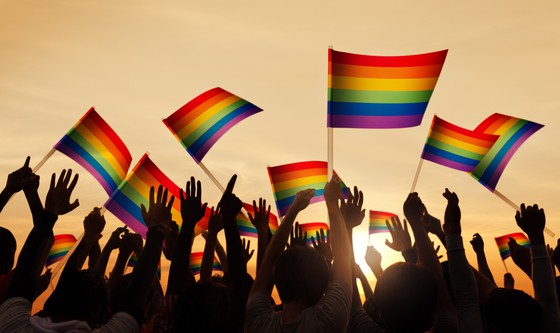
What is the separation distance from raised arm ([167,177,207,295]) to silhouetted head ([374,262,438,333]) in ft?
5.33

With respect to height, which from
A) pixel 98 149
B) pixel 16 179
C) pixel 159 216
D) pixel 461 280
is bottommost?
pixel 461 280

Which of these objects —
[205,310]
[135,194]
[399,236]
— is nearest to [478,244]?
[399,236]

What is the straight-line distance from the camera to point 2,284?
13.6 ft

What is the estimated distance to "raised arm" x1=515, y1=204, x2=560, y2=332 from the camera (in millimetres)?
3770

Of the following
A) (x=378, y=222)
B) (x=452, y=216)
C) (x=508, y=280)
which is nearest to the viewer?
(x=452, y=216)

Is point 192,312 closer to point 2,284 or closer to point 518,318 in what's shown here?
point 2,284

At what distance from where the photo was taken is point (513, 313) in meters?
3.58

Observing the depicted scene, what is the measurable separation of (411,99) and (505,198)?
2685 mm

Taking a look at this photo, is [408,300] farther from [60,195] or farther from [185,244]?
[60,195]

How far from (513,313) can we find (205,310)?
82.4 inches

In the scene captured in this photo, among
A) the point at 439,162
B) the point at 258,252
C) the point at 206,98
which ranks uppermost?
the point at 206,98

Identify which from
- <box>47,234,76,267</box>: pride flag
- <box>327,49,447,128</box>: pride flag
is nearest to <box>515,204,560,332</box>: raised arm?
<box>327,49,447,128</box>: pride flag

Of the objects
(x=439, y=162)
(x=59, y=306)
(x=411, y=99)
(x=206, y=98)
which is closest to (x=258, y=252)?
(x=59, y=306)

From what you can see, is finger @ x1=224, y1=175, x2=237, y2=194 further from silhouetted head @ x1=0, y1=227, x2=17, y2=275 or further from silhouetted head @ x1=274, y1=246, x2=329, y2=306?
silhouetted head @ x1=0, y1=227, x2=17, y2=275
